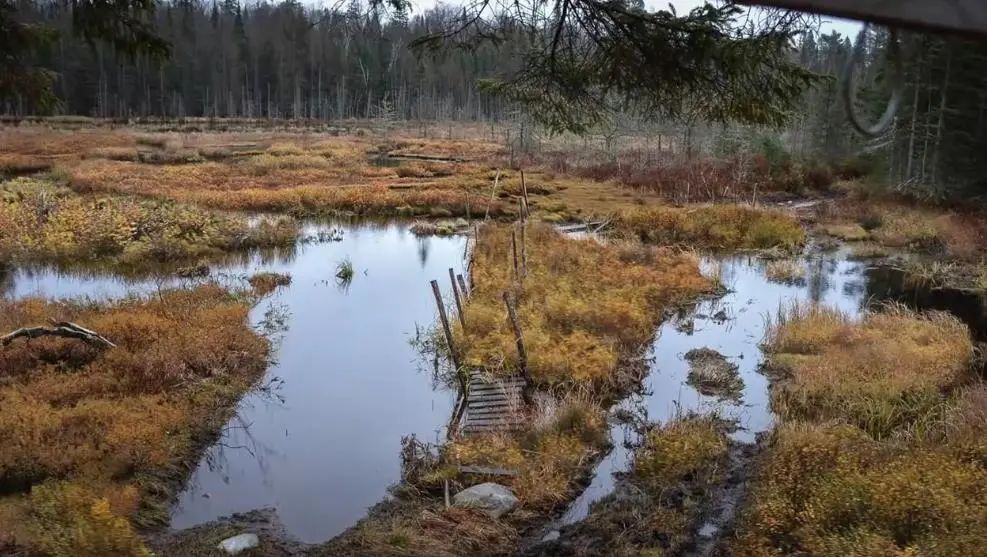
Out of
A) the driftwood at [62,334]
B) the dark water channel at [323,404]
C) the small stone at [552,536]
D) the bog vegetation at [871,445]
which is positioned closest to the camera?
the bog vegetation at [871,445]

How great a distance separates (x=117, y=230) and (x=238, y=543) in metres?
15.9

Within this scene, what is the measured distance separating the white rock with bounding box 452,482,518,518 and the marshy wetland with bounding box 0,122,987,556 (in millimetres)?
115

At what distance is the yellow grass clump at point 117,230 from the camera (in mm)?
19703

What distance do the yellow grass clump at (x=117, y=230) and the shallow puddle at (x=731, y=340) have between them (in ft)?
40.9

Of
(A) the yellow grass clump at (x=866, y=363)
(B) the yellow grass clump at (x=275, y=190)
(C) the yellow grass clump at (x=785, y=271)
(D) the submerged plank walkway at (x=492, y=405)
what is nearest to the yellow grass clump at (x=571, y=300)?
(D) the submerged plank walkway at (x=492, y=405)

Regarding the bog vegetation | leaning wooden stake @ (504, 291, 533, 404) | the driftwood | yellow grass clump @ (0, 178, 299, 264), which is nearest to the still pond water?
the bog vegetation

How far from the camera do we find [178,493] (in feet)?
28.6

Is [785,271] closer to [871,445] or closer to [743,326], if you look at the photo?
[743,326]

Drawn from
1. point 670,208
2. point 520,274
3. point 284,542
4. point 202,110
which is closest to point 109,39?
point 284,542

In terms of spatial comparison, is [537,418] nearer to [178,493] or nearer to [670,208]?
[178,493]

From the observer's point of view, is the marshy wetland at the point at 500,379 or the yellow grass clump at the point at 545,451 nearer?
the marshy wetland at the point at 500,379

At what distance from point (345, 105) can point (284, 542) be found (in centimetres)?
7067

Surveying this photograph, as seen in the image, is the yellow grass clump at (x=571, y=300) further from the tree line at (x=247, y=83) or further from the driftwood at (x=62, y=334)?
the tree line at (x=247, y=83)

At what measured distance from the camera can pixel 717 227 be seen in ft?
75.6
